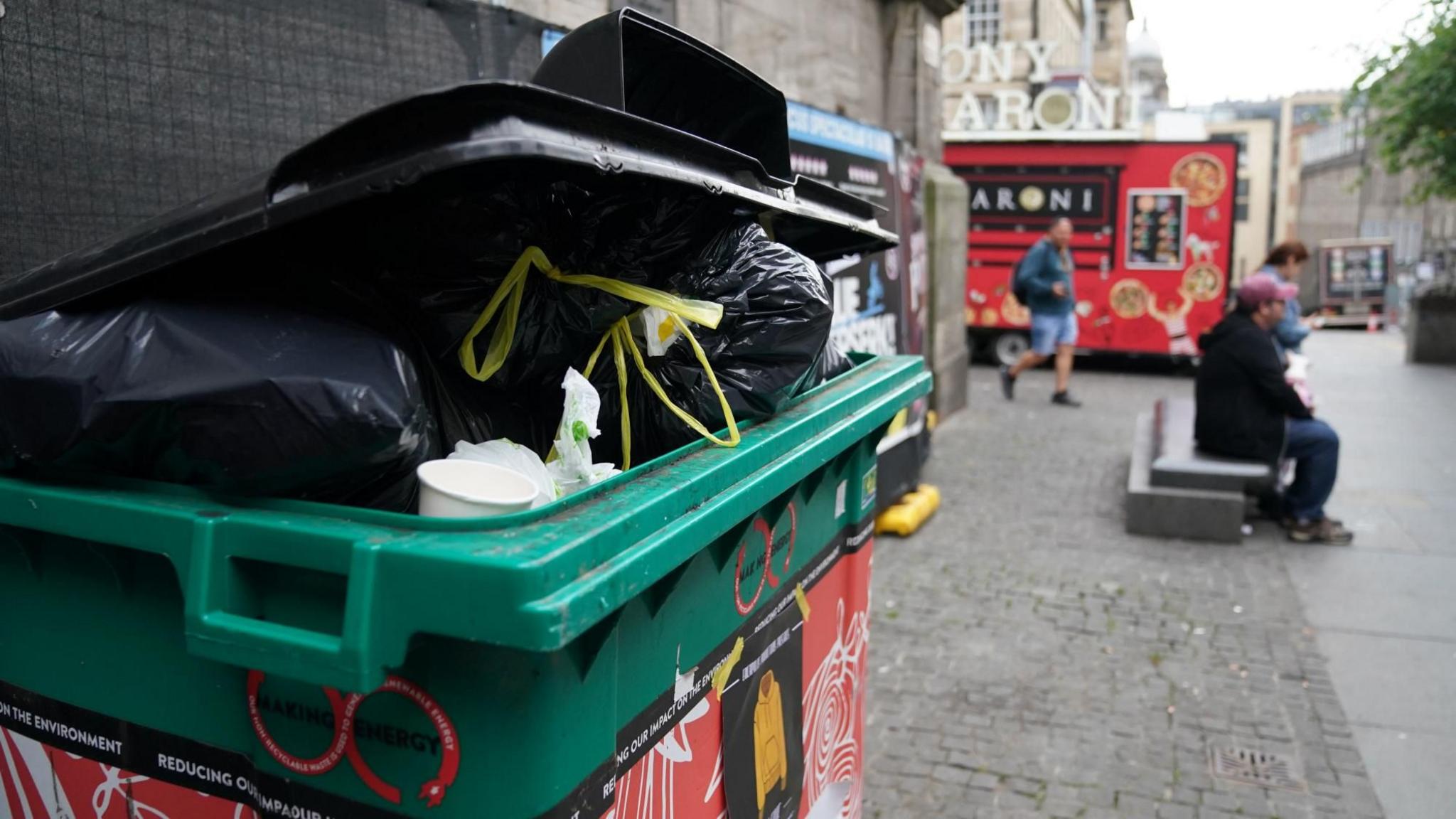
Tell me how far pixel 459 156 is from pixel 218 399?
0.47 metres

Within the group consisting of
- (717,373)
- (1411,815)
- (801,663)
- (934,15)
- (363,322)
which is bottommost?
(1411,815)

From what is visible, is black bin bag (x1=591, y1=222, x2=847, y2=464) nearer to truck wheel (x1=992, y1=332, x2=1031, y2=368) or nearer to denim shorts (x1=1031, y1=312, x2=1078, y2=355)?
denim shorts (x1=1031, y1=312, x2=1078, y2=355)

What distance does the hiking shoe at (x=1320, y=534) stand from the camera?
617 cm

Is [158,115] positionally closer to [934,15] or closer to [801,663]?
[801,663]

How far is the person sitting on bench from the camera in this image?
19.4ft

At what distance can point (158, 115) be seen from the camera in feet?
8.63

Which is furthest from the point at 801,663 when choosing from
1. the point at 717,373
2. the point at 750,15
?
the point at 750,15

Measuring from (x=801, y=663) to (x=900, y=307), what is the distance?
4919mm

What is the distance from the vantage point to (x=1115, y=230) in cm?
1323

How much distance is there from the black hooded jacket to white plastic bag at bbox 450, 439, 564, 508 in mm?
5400

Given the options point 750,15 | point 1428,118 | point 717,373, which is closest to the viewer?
point 717,373

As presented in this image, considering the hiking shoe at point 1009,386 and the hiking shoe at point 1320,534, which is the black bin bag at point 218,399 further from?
the hiking shoe at point 1009,386

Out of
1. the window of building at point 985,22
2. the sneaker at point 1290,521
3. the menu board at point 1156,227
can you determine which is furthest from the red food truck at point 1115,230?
the window of building at point 985,22

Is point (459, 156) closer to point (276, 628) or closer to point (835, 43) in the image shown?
point (276, 628)
